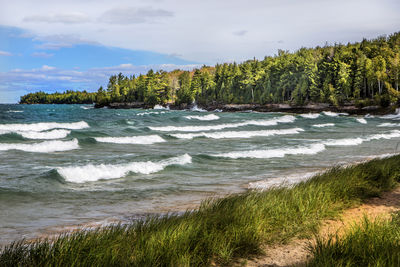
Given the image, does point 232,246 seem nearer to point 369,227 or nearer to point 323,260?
point 323,260

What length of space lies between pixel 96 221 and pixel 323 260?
5.37 meters

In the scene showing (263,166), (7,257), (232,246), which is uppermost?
(7,257)

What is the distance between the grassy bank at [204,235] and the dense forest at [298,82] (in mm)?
77886

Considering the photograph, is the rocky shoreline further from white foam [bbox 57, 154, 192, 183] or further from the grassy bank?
the grassy bank

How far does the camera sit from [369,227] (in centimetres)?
475

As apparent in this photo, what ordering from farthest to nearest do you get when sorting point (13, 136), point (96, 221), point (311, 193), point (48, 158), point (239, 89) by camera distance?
point (239, 89)
point (13, 136)
point (48, 158)
point (96, 221)
point (311, 193)

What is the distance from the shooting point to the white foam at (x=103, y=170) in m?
12.9

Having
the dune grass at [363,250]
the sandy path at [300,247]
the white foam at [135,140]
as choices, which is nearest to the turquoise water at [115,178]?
the white foam at [135,140]

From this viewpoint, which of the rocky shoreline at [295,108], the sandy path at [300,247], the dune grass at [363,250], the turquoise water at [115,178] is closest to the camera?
the dune grass at [363,250]

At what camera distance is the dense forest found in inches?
3312

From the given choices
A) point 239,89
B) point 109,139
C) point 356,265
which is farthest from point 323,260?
point 239,89

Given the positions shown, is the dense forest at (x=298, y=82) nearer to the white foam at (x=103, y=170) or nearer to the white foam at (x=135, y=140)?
the white foam at (x=135, y=140)

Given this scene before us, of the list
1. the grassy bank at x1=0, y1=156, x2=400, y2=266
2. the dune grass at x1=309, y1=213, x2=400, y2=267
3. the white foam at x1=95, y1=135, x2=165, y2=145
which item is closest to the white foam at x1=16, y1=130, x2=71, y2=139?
the white foam at x1=95, y1=135, x2=165, y2=145

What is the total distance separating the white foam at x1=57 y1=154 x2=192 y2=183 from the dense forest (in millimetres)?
73314
